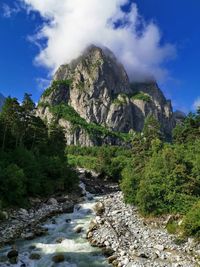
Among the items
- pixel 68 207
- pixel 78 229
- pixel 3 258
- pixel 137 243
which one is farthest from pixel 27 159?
pixel 137 243

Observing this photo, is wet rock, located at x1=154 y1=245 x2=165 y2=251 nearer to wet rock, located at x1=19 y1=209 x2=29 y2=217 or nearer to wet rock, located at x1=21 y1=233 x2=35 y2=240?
wet rock, located at x1=21 y1=233 x2=35 y2=240

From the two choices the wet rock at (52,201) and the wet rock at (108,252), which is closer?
the wet rock at (108,252)

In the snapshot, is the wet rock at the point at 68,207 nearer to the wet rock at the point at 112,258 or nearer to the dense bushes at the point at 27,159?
the dense bushes at the point at 27,159

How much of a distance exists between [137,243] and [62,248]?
7587 mm

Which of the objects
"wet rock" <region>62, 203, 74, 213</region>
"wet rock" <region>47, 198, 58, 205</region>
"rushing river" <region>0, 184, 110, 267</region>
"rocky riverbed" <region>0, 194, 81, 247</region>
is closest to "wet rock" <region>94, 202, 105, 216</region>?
"wet rock" <region>62, 203, 74, 213</region>

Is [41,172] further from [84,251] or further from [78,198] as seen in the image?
[84,251]

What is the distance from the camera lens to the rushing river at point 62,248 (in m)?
28.7

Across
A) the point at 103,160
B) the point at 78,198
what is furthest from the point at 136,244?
the point at 103,160

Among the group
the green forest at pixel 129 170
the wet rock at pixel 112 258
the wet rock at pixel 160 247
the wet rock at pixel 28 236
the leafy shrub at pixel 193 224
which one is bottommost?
the wet rock at pixel 112 258

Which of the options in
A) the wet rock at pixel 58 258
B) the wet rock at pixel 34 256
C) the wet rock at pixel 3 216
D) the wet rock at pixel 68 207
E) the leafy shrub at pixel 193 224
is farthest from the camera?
the wet rock at pixel 68 207

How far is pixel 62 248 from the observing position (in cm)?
3244

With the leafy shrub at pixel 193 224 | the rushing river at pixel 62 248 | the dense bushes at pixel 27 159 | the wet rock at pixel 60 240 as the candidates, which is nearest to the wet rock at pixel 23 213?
the dense bushes at pixel 27 159

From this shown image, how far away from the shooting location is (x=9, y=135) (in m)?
67.1

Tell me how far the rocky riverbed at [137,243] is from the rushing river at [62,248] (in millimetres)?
1206
